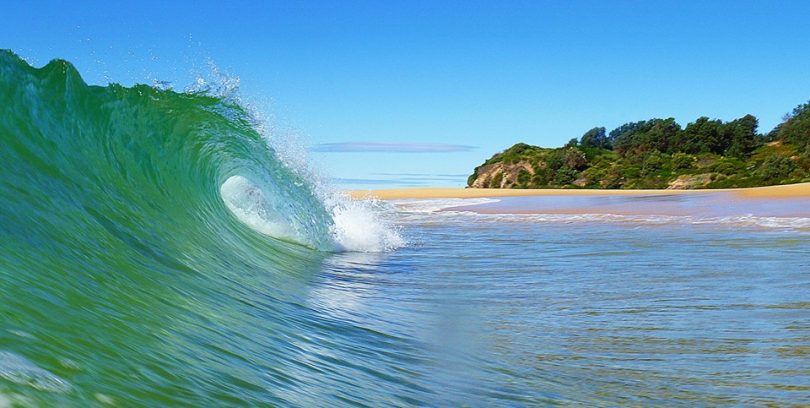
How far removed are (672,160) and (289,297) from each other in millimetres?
52047

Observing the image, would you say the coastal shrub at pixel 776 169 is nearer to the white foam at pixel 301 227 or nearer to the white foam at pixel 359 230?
the white foam at pixel 359 230

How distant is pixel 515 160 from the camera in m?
66.5

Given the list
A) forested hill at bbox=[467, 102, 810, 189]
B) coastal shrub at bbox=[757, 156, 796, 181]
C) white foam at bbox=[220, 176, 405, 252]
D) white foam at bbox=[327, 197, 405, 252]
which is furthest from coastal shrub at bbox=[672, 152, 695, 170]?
white foam at bbox=[220, 176, 405, 252]

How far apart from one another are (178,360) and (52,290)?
71 cm

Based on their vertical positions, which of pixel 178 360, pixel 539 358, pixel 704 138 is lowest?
pixel 539 358

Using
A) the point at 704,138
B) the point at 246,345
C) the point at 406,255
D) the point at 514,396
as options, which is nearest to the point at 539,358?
the point at 514,396

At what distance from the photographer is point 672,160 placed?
5372 centimetres

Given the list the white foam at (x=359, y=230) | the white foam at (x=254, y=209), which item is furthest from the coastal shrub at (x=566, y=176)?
the white foam at (x=254, y=209)

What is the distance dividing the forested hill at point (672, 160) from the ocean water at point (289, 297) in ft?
128

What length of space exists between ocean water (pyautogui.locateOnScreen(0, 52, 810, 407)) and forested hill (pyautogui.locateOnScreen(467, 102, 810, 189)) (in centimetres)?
3897

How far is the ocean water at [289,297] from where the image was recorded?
2736mm

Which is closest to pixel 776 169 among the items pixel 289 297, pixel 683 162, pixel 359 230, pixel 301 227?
pixel 683 162

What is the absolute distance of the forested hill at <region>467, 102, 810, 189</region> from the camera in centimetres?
4672

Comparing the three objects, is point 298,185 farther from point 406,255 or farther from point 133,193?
point 133,193
